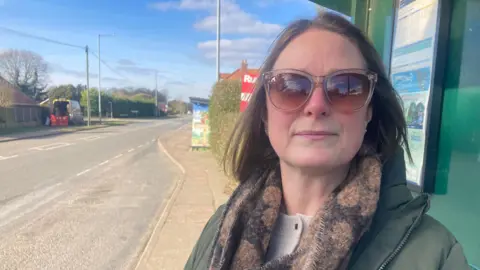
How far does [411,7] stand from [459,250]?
1968 millimetres

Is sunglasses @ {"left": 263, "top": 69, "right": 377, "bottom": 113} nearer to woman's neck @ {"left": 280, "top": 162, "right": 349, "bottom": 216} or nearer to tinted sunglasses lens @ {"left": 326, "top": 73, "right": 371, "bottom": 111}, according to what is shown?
tinted sunglasses lens @ {"left": 326, "top": 73, "right": 371, "bottom": 111}

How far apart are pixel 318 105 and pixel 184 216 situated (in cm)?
530

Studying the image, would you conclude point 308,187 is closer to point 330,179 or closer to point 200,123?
point 330,179

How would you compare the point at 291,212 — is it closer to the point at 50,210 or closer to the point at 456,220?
the point at 456,220

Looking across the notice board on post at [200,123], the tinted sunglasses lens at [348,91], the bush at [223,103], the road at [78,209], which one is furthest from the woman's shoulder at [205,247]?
the notice board on post at [200,123]

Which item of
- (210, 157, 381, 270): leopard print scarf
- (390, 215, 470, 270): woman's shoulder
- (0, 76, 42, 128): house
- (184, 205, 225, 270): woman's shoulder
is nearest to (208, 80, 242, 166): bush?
(184, 205, 225, 270): woman's shoulder

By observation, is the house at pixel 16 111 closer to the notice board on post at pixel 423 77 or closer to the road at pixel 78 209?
the road at pixel 78 209

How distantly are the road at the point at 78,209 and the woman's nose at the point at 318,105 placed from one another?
3969mm

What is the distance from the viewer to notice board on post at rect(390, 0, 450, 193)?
6.97 feet

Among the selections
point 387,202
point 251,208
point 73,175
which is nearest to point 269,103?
point 251,208

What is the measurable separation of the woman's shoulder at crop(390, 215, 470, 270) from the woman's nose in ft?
1.36

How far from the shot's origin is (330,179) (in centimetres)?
117

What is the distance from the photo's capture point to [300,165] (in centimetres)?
113

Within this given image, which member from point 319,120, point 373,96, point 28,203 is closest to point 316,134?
point 319,120
